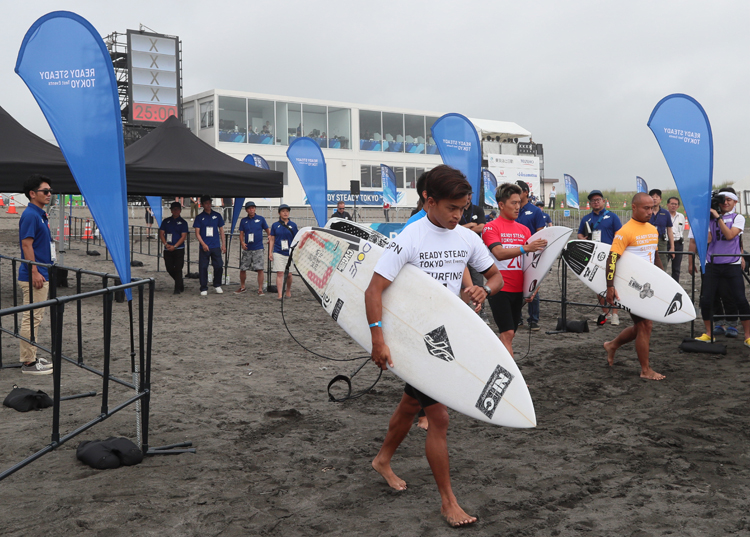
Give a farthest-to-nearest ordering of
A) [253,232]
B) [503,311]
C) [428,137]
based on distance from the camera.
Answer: [428,137], [253,232], [503,311]

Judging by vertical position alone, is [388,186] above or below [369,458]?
above

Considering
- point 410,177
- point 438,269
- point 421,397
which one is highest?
point 410,177

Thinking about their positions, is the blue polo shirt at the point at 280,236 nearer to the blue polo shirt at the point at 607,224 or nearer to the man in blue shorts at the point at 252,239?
the man in blue shorts at the point at 252,239

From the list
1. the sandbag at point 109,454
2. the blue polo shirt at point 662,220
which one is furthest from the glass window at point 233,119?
the sandbag at point 109,454

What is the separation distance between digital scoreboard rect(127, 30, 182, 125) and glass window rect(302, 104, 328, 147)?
7586 millimetres

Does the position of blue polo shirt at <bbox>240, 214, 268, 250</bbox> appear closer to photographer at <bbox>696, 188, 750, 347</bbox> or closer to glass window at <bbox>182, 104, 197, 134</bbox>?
photographer at <bbox>696, 188, 750, 347</bbox>

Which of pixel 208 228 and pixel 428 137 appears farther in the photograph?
pixel 428 137

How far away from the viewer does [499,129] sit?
4769 cm

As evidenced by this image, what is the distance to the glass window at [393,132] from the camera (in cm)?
3944

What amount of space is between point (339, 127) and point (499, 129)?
1586 cm

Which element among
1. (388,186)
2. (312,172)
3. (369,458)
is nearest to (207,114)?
(388,186)

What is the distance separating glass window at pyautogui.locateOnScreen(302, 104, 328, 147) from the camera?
36406mm

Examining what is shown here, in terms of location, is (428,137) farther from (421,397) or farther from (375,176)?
(421,397)

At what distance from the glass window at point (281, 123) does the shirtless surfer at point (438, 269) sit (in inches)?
1331
